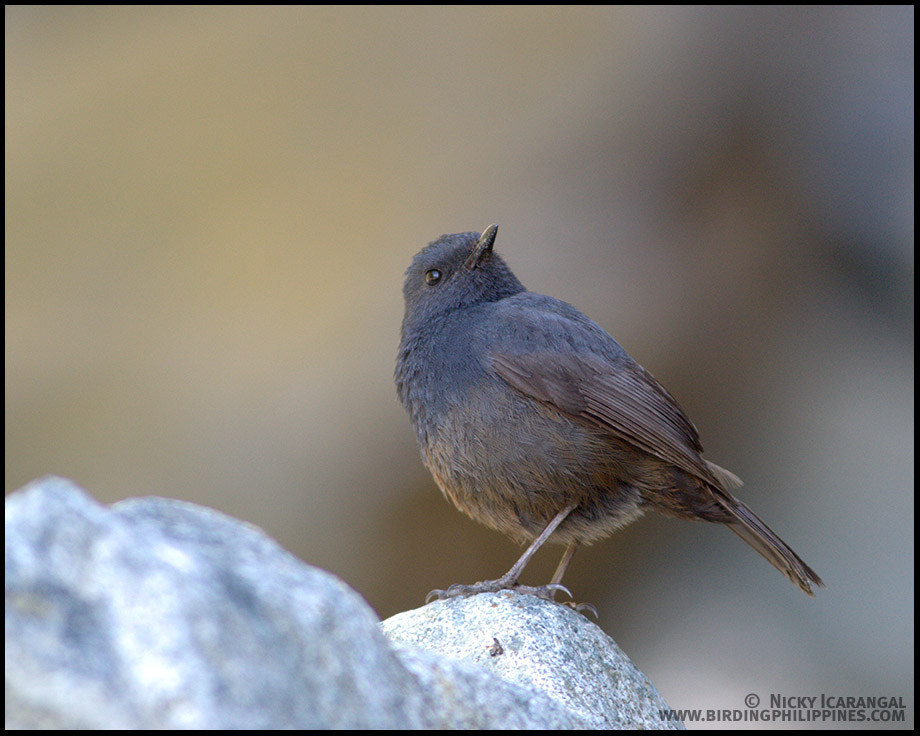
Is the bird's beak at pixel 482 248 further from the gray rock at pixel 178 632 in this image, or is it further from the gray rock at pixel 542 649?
the gray rock at pixel 178 632

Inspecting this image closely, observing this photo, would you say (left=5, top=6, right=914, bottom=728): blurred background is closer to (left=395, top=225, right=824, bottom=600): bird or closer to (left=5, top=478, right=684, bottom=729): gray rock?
(left=395, top=225, right=824, bottom=600): bird

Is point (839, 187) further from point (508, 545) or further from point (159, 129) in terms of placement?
point (159, 129)

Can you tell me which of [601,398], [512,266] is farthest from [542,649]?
[512,266]

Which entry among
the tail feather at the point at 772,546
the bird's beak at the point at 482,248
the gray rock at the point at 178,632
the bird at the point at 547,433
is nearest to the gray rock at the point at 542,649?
the bird at the point at 547,433

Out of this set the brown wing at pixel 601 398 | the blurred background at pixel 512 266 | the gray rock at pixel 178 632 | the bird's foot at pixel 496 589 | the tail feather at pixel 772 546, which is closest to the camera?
the gray rock at pixel 178 632

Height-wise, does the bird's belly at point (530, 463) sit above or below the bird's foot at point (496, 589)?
above

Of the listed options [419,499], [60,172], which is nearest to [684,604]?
[419,499]
